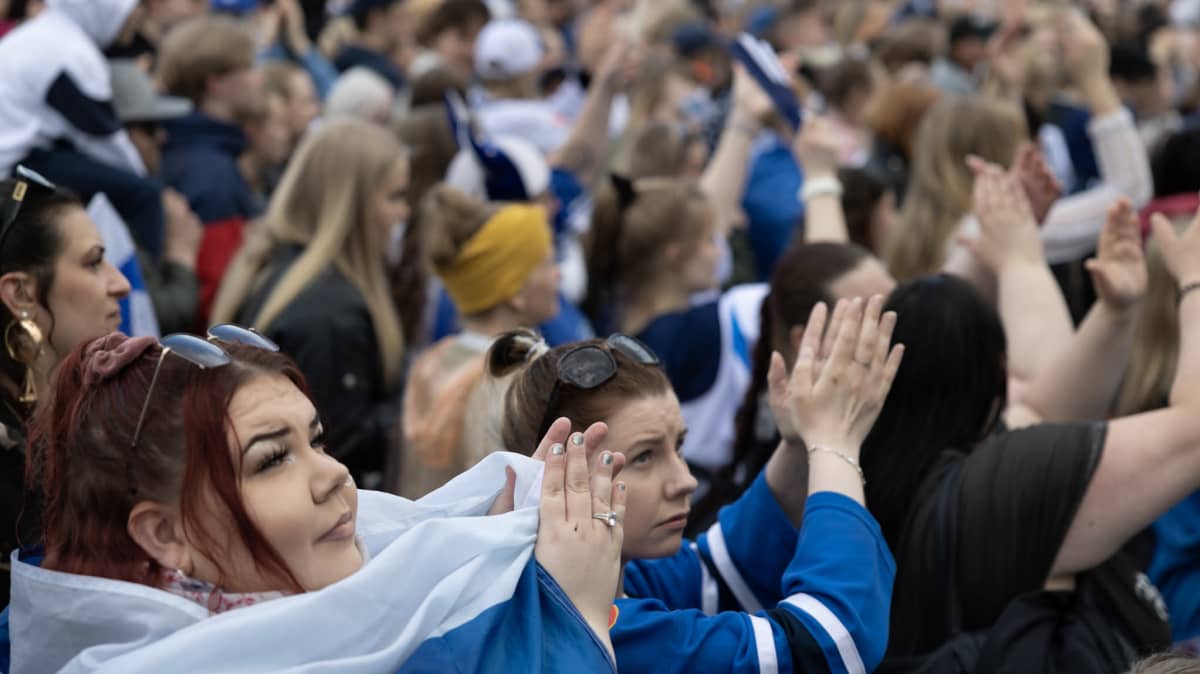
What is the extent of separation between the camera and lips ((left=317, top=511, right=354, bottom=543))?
6.32ft

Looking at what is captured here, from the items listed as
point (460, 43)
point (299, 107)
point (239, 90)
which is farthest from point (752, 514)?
point (460, 43)

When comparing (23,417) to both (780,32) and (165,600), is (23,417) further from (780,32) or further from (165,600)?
(780,32)

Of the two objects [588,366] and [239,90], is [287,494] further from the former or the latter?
[239,90]

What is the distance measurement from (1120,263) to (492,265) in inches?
70.8

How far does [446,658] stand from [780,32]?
→ 29.5ft

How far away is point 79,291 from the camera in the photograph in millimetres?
2986

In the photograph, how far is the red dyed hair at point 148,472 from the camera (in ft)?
6.15

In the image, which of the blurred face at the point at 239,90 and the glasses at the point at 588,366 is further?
the blurred face at the point at 239,90

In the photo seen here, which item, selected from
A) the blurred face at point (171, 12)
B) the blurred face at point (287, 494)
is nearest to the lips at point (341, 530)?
the blurred face at point (287, 494)

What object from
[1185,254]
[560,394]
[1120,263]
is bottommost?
[560,394]

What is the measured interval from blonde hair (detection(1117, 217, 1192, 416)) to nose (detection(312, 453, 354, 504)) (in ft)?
7.97

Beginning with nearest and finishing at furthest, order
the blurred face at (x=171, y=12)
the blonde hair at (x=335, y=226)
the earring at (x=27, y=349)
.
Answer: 1. the earring at (x=27, y=349)
2. the blonde hair at (x=335, y=226)
3. the blurred face at (x=171, y=12)

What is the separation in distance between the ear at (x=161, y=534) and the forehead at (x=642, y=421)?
802 mm

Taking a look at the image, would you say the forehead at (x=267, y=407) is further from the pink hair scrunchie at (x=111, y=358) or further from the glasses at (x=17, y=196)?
the glasses at (x=17, y=196)
